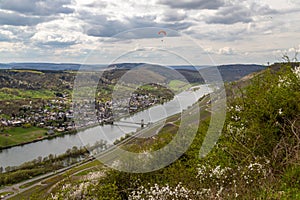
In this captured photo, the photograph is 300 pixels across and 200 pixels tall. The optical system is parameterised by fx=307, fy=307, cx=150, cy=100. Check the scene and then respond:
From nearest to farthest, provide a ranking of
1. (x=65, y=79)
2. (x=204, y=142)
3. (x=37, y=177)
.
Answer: (x=204, y=142) → (x=37, y=177) → (x=65, y=79)

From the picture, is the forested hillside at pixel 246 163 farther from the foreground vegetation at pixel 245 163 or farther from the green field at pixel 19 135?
the green field at pixel 19 135

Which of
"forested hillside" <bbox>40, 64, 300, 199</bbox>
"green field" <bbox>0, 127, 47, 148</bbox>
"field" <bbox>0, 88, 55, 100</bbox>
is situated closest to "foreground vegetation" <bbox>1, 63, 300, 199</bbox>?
"forested hillside" <bbox>40, 64, 300, 199</bbox>

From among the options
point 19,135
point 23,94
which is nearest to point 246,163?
point 19,135

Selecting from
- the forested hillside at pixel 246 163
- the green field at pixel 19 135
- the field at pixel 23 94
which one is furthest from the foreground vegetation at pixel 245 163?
the field at pixel 23 94

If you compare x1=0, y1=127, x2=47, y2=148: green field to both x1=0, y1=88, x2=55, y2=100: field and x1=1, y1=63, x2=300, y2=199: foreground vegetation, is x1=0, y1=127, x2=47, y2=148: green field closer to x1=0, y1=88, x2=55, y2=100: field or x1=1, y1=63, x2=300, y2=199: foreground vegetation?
x1=0, y1=88, x2=55, y2=100: field

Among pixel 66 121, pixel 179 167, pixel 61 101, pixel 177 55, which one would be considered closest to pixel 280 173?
pixel 177 55

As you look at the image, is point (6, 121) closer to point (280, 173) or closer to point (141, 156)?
point (141, 156)

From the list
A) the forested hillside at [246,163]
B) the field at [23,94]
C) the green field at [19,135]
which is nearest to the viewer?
the forested hillside at [246,163]

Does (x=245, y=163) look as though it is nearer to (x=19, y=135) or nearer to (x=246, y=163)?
(x=246, y=163)
